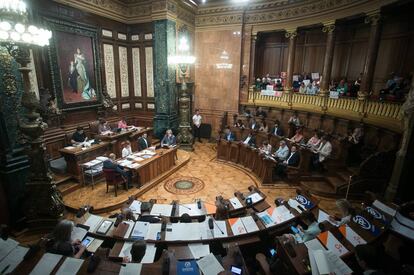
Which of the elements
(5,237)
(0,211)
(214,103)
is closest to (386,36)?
(214,103)

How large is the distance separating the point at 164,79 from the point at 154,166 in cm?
432

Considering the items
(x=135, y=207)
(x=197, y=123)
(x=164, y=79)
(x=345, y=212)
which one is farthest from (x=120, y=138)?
(x=345, y=212)

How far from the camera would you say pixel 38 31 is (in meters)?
3.92

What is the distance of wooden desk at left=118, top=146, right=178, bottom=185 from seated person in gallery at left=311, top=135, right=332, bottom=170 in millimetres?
4505

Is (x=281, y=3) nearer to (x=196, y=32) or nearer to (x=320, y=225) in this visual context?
(x=196, y=32)

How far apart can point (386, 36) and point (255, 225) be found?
28.6 ft

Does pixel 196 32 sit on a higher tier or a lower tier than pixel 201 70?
higher

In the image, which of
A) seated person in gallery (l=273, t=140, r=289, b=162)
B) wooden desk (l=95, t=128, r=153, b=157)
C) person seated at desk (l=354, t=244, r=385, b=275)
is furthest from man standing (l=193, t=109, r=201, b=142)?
person seated at desk (l=354, t=244, r=385, b=275)

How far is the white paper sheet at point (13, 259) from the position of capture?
8.86ft

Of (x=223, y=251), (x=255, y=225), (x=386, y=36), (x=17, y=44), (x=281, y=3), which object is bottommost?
(x=223, y=251)

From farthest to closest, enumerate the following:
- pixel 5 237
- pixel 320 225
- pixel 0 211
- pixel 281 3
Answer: pixel 281 3, pixel 0 211, pixel 320 225, pixel 5 237

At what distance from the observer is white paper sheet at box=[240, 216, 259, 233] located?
370cm

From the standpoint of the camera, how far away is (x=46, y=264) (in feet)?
8.83

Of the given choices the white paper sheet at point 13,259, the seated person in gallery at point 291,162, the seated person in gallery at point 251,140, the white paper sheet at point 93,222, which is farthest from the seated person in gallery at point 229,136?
the white paper sheet at point 13,259
